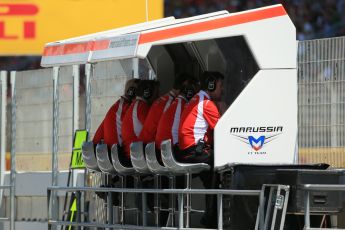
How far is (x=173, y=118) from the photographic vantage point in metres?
9.12

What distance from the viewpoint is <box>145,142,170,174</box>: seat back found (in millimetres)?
8789

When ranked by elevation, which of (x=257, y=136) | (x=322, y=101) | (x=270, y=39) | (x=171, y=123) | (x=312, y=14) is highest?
(x=312, y=14)

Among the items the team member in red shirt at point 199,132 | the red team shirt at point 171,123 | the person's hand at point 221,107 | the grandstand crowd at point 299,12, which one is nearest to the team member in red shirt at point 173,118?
the red team shirt at point 171,123

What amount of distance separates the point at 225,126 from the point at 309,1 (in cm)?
1294

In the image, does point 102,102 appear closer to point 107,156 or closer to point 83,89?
point 83,89

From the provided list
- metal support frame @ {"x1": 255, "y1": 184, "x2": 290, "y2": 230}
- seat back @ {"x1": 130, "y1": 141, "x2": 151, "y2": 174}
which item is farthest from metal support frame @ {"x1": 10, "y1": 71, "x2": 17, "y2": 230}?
metal support frame @ {"x1": 255, "y1": 184, "x2": 290, "y2": 230}

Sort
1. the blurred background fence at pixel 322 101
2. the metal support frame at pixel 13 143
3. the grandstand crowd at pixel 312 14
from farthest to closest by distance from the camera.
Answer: the grandstand crowd at pixel 312 14
the metal support frame at pixel 13 143
the blurred background fence at pixel 322 101

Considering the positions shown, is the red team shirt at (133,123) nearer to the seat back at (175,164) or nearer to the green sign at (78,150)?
the seat back at (175,164)

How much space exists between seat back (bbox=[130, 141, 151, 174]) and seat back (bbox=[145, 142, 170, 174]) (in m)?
0.15

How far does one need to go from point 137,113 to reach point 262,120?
5.25ft

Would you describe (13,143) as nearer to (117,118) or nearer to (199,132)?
(117,118)

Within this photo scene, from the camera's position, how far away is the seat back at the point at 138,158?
9.08 meters

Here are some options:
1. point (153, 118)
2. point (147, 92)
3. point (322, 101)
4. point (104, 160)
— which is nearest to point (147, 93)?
point (147, 92)

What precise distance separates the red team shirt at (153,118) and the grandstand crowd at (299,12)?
1057 cm
